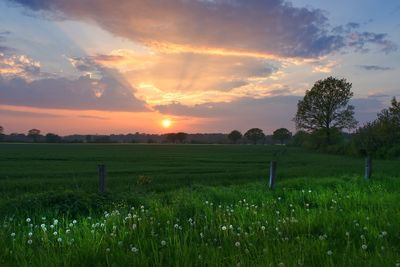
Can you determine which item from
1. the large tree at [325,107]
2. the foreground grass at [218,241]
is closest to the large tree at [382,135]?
the large tree at [325,107]

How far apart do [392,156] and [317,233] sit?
67.1 metres

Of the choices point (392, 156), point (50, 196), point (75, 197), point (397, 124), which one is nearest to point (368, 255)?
point (75, 197)

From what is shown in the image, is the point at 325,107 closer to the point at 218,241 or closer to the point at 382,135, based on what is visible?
the point at 382,135

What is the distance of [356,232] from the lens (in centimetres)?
820

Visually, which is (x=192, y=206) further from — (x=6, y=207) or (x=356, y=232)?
(x=6, y=207)

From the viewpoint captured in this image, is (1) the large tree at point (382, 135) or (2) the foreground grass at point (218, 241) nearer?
(2) the foreground grass at point (218, 241)

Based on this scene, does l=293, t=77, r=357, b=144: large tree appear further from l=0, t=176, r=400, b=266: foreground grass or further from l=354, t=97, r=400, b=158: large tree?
l=0, t=176, r=400, b=266: foreground grass

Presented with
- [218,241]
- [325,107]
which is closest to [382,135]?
[325,107]

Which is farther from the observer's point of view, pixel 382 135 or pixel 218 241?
pixel 382 135

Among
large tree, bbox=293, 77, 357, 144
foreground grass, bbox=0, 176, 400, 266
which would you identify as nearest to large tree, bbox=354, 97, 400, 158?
large tree, bbox=293, 77, 357, 144

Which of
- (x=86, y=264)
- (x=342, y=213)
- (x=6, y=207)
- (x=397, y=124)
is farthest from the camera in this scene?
(x=397, y=124)

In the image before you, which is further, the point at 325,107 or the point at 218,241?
the point at 325,107

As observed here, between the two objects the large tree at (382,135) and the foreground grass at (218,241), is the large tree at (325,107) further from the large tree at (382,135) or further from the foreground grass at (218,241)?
the foreground grass at (218,241)

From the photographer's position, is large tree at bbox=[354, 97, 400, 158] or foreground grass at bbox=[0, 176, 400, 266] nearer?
foreground grass at bbox=[0, 176, 400, 266]
